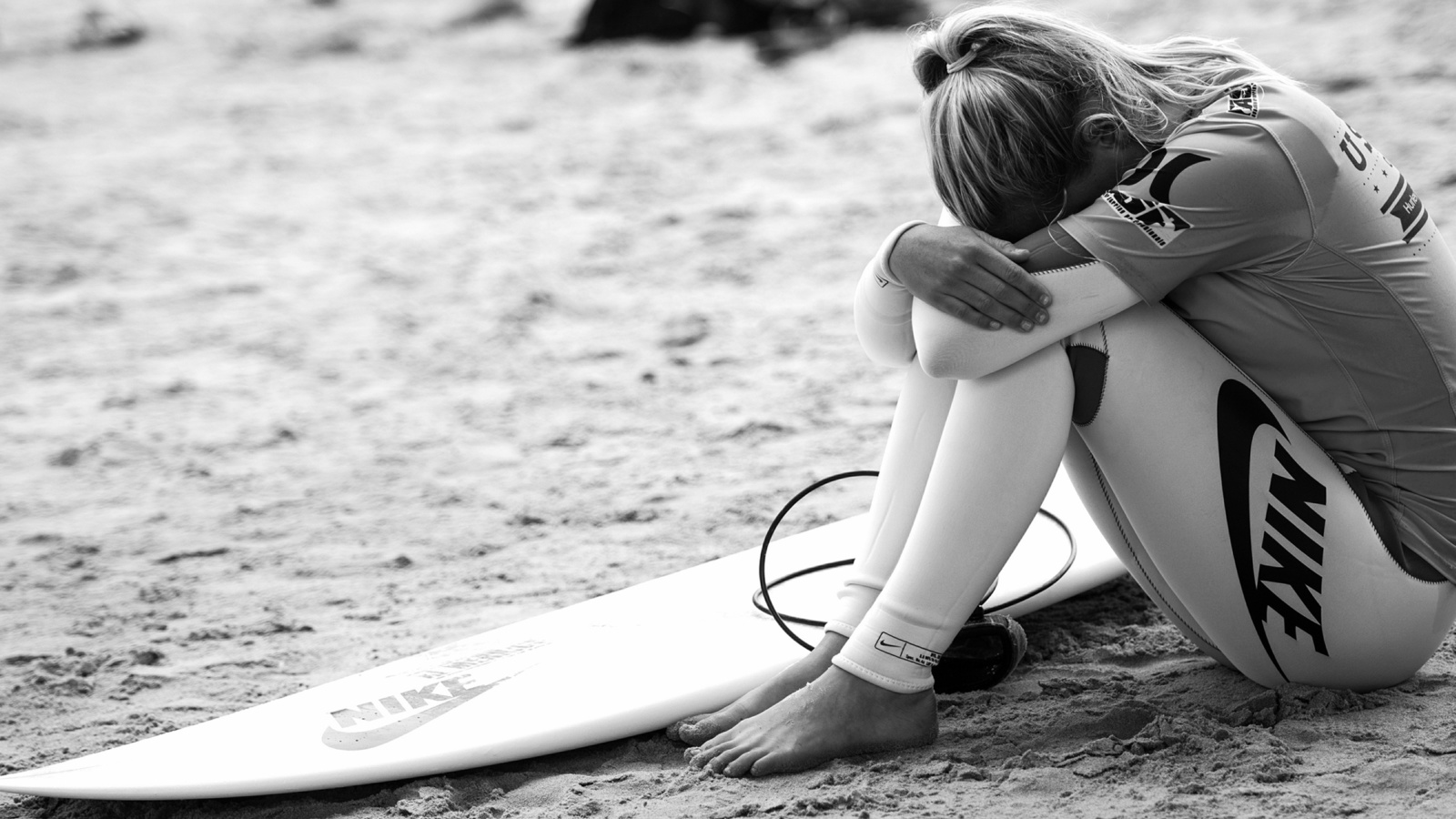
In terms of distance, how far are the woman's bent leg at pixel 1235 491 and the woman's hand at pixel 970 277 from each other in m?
0.09

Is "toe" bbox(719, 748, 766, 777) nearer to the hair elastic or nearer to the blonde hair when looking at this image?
the blonde hair

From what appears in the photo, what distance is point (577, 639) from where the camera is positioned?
83.7 inches

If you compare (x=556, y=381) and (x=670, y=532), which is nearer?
(x=670, y=532)

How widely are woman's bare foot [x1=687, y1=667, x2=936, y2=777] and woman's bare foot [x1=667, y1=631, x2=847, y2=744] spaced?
3.4 inches

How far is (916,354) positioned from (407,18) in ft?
26.6

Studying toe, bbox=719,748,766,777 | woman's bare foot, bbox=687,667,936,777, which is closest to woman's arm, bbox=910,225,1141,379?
woman's bare foot, bbox=687,667,936,777

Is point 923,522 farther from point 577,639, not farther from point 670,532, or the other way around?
point 670,532

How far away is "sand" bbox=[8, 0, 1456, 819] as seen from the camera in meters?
1.72

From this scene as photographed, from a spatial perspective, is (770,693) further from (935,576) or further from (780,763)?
(935,576)

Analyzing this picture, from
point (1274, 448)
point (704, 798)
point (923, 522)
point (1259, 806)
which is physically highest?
point (1274, 448)

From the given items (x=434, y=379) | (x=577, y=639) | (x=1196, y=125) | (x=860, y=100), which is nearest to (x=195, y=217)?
(x=434, y=379)

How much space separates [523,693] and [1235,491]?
1.01m

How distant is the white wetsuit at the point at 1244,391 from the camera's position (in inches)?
58.7

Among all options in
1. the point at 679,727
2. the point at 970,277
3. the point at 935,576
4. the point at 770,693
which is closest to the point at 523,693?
the point at 679,727
